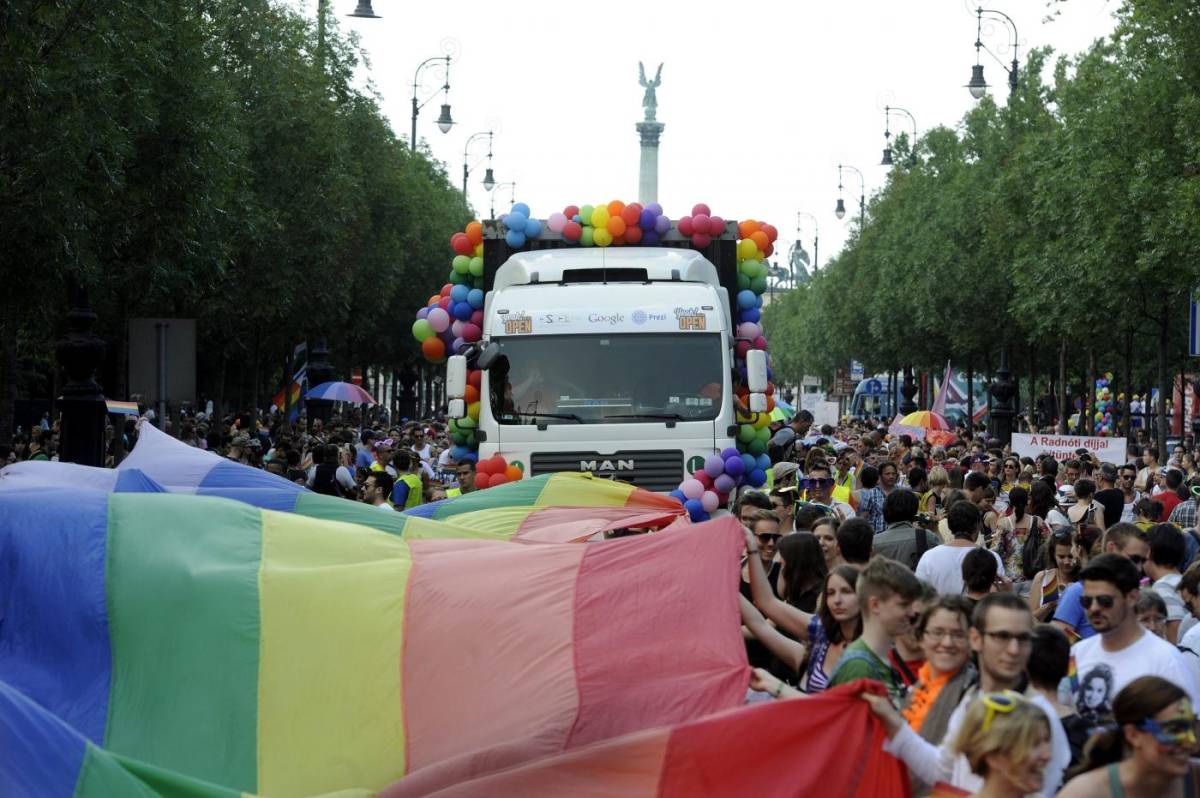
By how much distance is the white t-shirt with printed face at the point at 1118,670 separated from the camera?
21.8ft

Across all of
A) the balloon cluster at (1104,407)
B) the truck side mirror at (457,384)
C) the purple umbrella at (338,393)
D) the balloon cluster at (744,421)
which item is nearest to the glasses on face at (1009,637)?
the balloon cluster at (744,421)

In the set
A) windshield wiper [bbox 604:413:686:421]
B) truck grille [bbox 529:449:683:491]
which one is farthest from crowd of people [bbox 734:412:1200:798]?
windshield wiper [bbox 604:413:686:421]

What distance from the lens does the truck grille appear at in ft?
54.3

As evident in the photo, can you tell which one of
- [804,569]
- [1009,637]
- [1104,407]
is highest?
[1009,637]

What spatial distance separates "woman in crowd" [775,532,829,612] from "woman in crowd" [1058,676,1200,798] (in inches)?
144

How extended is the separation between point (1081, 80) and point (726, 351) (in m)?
21.8

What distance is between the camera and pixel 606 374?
16953 millimetres

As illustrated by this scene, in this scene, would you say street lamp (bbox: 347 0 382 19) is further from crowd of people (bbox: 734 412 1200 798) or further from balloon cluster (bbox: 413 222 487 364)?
crowd of people (bbox: 734 412 1200 798)

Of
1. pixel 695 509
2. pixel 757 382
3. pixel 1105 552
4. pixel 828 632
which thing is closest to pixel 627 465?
pixel 695 509

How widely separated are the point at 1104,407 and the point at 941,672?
70.4 metres

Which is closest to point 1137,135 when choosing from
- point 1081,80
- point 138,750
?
point 1081,80

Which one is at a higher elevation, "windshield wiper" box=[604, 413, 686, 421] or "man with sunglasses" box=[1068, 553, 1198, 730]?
"windshield wiper" box=[604, 413, 686, 421]

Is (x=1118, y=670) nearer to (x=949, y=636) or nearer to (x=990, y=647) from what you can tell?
(x=949, y=636)

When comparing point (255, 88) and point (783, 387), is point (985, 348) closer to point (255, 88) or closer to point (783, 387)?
point (255, 88)
